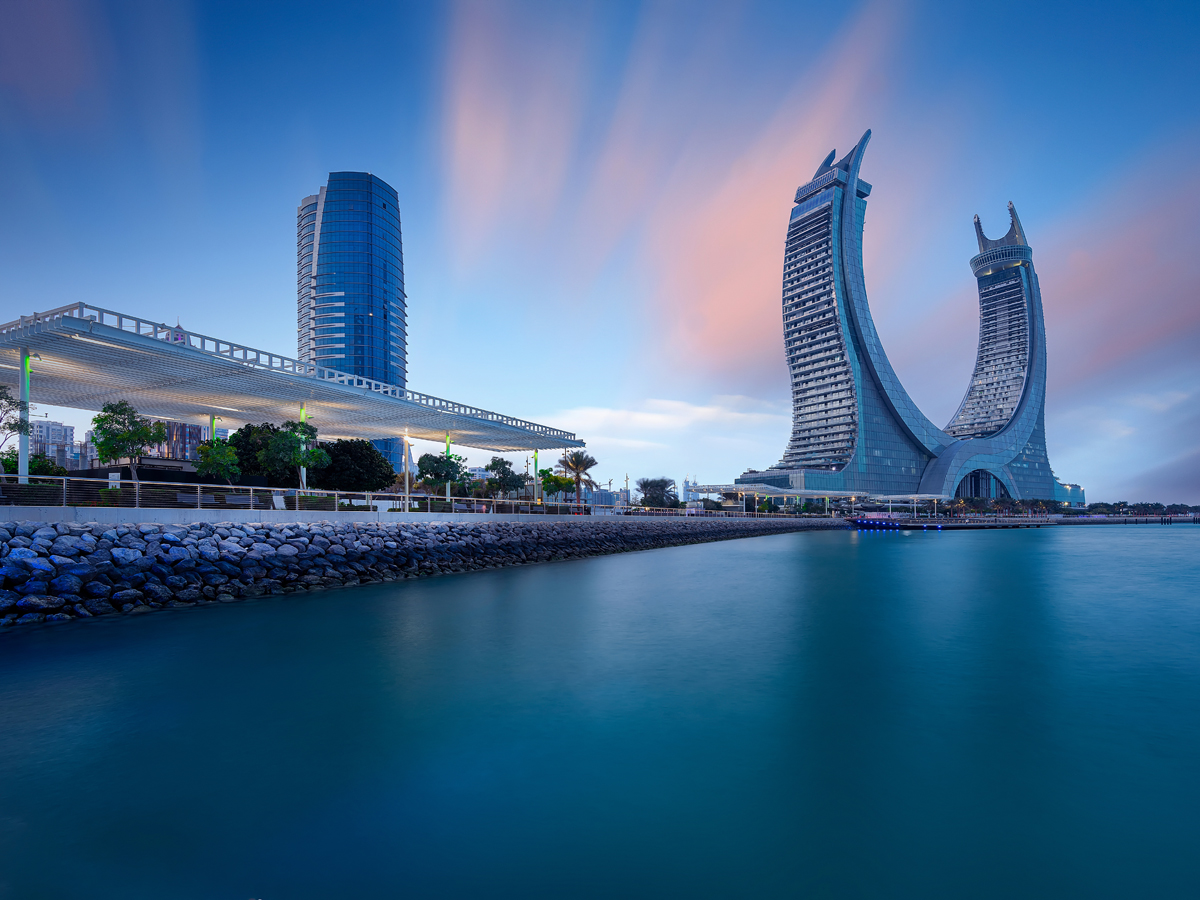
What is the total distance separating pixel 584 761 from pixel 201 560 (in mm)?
13690

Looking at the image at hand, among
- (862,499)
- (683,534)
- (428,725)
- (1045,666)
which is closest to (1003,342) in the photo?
(862,499)

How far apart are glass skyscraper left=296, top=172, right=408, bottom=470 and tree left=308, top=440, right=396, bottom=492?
278 feet

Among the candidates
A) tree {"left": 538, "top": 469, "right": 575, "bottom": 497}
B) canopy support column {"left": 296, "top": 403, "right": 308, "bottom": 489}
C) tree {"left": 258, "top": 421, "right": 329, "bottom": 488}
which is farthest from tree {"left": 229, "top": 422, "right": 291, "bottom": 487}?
tree {"left": 538, "top": 469, "right": 575, "bottom": 497}

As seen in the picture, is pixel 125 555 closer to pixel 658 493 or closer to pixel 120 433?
pixel 120 433

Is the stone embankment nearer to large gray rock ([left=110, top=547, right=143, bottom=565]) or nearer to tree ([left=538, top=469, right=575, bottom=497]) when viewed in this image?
large gray rock ([left=110, top=547, right=143, bottom=565])

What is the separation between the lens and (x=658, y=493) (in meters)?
91.0

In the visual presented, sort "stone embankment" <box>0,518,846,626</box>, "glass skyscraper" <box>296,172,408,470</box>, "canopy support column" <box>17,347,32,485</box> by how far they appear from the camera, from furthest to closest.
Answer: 1. "glass skyscraper" <box>296,172,408,470</box>
2. "canopy support column" <box>17,347,32,485</box>
3. "stone embankment" <box>0,518,846,626</box>

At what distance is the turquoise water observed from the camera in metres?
4.17

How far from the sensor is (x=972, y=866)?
4.26 m

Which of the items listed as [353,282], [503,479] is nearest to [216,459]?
[503,479]

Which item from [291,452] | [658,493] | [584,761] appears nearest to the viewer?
[584,761]

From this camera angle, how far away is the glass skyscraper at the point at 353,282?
11700cm

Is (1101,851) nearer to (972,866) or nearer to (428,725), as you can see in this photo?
(972,866)

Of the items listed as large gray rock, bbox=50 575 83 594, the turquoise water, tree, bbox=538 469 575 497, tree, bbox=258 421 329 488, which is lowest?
the turquoise water
